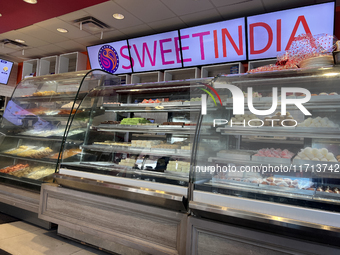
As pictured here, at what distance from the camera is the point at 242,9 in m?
4.09

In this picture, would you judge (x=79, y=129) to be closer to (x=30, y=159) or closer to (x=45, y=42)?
(x=30, y=159)

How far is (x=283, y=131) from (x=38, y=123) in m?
3.54

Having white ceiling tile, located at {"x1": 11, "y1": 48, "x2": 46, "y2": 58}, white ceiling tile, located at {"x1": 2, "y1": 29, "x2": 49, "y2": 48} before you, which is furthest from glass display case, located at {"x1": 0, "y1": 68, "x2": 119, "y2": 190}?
white ceiling tile, located at {"x1": 11, "y1": 48, "x2": 46, "y2": 58}

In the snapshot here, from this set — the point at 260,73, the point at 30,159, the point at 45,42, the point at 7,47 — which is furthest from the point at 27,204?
the point at 7,47

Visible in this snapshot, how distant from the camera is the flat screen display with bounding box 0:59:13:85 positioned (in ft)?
25.4

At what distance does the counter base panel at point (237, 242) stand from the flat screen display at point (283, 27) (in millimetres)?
3228

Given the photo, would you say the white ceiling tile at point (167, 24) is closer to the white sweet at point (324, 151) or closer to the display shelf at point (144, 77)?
the display shelf at point (144, 77)

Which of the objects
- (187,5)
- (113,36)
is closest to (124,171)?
(187,5)

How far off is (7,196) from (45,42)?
4.33m

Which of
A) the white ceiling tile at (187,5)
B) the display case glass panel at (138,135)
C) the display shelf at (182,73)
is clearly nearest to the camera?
the display case glass panel at (138,135)

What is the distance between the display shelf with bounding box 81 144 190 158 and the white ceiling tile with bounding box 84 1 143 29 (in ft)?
8.68

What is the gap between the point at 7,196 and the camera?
11.2ft

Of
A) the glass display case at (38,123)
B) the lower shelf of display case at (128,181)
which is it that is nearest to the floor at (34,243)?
the glass display case at (38,123)

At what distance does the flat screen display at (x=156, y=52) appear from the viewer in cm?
488
